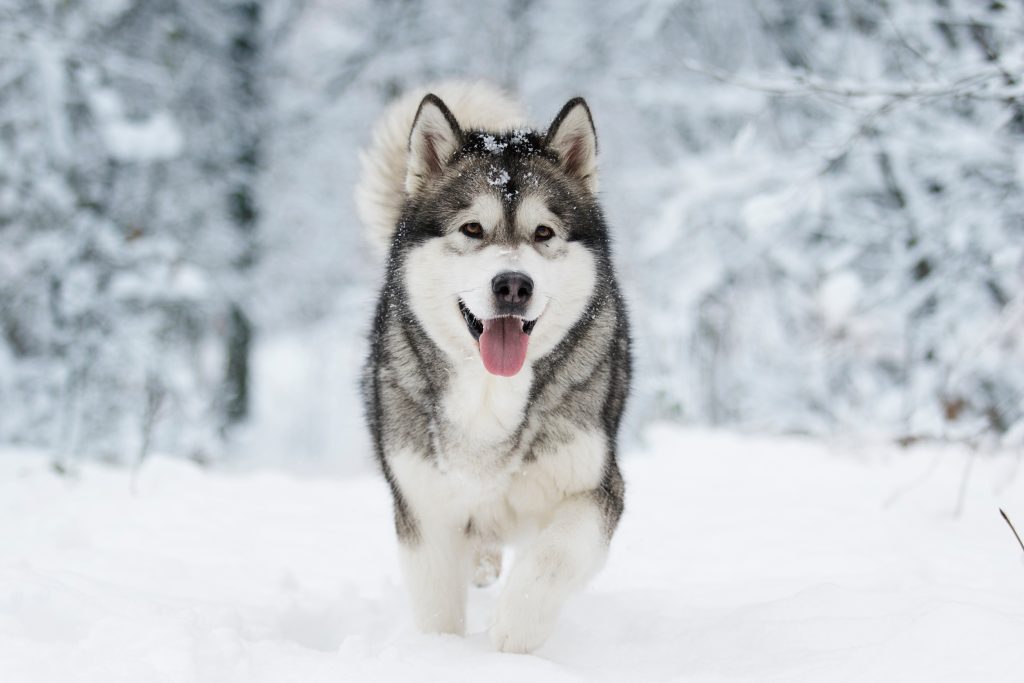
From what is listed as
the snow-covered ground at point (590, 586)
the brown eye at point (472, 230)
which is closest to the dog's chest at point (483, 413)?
the brown eye at point (472, 230)

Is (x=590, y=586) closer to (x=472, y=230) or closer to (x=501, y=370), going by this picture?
(x=501, y=370)

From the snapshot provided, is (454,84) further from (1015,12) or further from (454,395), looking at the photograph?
(1015,12)

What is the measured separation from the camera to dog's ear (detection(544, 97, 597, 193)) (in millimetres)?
2680

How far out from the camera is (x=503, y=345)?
2.30 m

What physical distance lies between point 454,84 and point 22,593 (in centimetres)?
235

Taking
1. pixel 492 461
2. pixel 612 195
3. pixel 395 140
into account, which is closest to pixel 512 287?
pixel 492 461

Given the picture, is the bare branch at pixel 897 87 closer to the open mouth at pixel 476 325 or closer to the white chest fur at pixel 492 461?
the open mouth at pixel 476 325

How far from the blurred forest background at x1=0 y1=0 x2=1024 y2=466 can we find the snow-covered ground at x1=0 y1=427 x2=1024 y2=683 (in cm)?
46

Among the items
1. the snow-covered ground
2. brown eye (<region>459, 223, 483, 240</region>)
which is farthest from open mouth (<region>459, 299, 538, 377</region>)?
the snow-covered ground

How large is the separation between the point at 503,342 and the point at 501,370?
8 centimetres

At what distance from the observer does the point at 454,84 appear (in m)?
3.42

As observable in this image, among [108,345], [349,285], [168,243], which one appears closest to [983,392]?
[168,243]

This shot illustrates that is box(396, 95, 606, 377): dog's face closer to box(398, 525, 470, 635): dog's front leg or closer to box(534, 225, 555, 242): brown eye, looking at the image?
box(534, 225, 555, 242): brown eye

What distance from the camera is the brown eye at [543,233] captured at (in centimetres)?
248
